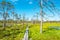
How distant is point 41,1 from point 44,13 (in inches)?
83.7

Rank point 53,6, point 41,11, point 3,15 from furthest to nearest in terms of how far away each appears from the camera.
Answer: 1. point 3,15
2. point 53,6
3. point 41,11

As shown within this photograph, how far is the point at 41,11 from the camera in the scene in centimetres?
Answer: 2442

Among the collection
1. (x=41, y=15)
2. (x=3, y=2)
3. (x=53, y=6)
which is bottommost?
(x=41, y=15)

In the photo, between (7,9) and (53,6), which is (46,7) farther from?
(7,9)

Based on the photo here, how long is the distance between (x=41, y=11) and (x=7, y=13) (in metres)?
17.8

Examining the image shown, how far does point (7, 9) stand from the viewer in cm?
4041

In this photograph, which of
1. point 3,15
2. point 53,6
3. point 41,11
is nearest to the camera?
point 41,11

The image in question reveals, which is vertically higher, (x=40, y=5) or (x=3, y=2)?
(x=3, y=2)

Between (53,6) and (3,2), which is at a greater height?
(3,2)

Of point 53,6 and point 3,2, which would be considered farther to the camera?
point 3,2

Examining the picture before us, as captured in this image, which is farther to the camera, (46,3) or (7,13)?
(7,13)

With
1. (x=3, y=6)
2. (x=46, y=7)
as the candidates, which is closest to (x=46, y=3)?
(x=46, y=7)

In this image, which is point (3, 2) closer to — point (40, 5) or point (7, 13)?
point (7, 13)

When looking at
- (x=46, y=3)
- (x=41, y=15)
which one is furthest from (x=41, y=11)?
(x=46, y=3)
